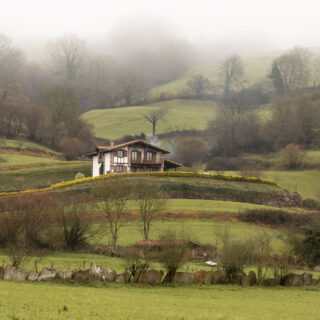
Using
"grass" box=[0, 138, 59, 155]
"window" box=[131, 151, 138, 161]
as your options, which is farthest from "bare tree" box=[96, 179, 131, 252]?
"grass" box=[0, 138, 59, 155]

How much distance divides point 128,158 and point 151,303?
72061mm

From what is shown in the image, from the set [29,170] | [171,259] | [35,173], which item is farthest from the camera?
[29,170]

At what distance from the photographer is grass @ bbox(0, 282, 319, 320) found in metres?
20.2

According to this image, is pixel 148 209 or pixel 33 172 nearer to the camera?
pixel 148 209

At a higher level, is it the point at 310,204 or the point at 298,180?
the point at 298,180

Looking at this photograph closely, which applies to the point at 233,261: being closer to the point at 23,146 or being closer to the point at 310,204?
the point at 310,204

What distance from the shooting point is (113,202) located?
192 ft

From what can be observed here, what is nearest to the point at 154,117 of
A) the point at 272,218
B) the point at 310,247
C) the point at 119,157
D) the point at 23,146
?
the point at 23,146

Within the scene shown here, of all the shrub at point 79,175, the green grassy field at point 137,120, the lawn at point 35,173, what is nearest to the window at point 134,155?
the shrub at point 79,175

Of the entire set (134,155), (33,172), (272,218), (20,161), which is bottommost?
(272,218)

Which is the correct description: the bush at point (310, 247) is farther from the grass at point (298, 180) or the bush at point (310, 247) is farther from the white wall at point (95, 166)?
the white wall at point (95, 166)

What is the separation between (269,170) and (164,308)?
300 feet

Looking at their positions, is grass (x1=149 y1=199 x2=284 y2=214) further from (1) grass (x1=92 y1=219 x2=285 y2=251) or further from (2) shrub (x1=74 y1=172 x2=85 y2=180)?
(2) shrub (x1=74 y1=172 x2=85 y2=180)

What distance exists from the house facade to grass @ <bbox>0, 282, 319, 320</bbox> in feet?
209
